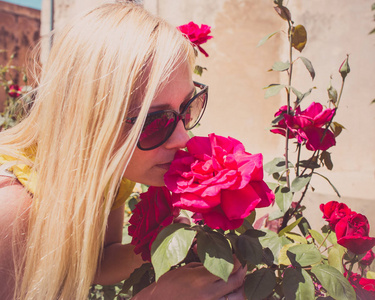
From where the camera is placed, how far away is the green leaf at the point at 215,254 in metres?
0.68

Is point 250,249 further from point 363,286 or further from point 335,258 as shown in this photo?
point 363,286

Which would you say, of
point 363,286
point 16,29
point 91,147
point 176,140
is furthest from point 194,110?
point 16,29

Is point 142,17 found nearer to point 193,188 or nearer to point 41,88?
point 41,88

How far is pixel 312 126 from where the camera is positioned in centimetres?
107

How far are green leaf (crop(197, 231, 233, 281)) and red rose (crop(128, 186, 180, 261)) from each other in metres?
0.15

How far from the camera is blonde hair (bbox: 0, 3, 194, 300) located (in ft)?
2.96

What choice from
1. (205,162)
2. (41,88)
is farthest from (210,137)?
(41,88)

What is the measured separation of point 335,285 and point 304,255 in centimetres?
10

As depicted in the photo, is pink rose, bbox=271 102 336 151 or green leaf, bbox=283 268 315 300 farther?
pink rose, bbox=271 102 336 151

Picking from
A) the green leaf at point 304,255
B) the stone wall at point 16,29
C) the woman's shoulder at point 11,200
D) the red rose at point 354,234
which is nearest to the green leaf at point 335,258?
the red rose at point 354,234

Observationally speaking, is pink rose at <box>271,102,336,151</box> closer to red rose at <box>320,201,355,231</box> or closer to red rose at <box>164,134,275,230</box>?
red rose at <box>320,201,355,231</box>

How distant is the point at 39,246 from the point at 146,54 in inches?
24.9

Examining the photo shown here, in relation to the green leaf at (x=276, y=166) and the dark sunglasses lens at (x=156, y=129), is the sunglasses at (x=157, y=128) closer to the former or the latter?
the dark sunglasses lens at (x=156, y=129)

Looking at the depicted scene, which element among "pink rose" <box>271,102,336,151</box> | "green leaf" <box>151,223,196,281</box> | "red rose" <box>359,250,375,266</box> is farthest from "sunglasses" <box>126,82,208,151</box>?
"red rose" <box>359,250,375,266</box>
